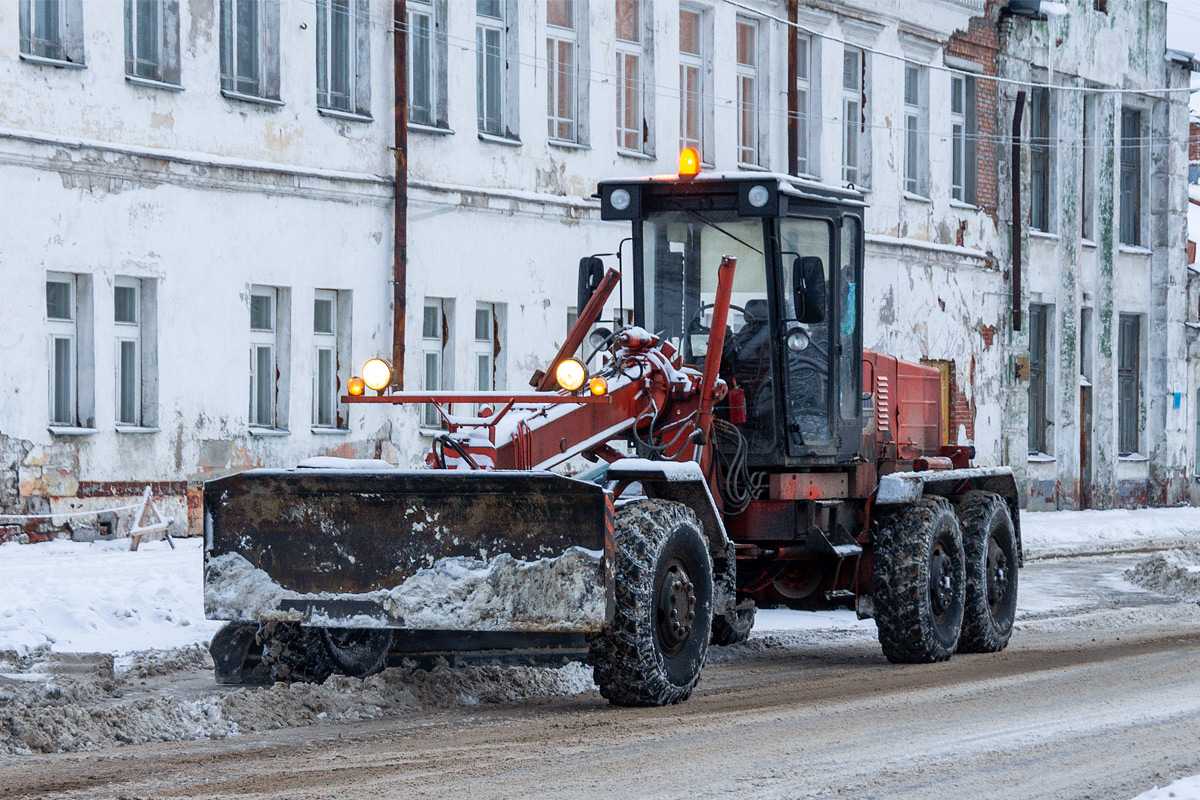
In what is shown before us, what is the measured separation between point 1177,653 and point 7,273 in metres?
10.1

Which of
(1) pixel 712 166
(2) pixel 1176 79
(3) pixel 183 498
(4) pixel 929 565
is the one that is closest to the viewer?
(4) pixel 929 565

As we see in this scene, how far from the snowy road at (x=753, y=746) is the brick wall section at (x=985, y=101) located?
19.3 metres

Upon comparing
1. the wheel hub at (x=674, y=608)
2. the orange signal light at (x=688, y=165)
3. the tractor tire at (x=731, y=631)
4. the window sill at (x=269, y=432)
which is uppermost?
the orange signal light at (x=688, y=165)

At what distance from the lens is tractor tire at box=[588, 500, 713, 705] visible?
8578 mm

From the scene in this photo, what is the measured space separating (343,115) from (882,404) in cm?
910

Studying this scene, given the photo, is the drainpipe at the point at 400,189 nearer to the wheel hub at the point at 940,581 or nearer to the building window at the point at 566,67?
the building window at the point at 566,67

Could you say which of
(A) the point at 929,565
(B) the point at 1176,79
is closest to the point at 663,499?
(A) the point at 929,565

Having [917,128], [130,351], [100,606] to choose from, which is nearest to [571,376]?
[100,606]

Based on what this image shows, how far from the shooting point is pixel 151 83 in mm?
17641

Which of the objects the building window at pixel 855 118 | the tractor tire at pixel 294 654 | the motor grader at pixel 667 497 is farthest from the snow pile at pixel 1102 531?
the tractor tire at pixel 294 654

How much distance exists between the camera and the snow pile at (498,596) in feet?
27.5

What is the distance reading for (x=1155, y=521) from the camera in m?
28.8

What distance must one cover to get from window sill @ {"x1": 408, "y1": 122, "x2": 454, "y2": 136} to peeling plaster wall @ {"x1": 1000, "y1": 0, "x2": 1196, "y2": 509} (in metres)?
12.1

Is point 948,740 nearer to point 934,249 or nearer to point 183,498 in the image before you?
point 183,498
